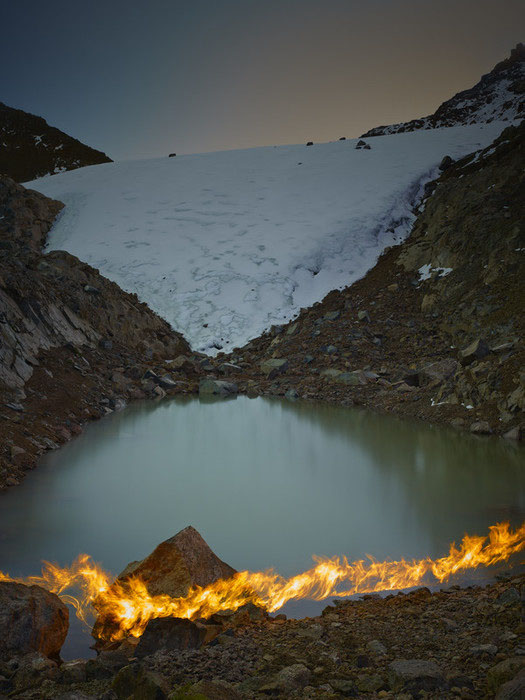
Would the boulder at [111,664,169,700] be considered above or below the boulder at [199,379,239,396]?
below

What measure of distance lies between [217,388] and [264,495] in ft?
36.8

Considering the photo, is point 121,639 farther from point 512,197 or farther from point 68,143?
point 68,143

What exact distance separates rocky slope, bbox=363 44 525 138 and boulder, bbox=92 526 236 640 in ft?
150

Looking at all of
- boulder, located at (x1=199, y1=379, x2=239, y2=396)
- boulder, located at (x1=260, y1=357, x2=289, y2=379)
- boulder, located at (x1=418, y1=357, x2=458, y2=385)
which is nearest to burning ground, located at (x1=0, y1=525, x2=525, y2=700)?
boulder, located at (x1=418, y1=357, x2=458, y2=385)

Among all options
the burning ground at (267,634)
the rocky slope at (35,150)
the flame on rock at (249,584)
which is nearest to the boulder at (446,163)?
the flame on rock at (249,584)

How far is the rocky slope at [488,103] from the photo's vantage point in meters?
45.8

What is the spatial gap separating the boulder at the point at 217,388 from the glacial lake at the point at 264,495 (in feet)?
19.0

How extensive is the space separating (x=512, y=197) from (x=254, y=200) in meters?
17.7

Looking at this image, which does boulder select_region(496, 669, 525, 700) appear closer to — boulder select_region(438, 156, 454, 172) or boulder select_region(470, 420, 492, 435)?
boulder select_region(470, 420, 492, 435)

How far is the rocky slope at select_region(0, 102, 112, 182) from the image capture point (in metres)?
57.6

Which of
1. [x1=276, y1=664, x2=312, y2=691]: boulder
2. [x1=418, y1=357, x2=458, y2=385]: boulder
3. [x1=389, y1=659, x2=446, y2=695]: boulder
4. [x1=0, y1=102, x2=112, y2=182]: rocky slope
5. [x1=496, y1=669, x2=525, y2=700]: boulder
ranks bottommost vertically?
[x1=276, y1=664, x2=312, y2=691]: boulder

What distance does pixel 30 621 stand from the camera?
359 centimetres

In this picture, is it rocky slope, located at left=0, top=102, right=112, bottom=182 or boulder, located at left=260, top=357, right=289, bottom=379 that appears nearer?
boulder, located at left=260, top=357, right=289, bottom=379

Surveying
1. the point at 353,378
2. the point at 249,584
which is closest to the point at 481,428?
the point at 353,378
